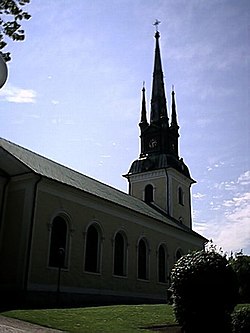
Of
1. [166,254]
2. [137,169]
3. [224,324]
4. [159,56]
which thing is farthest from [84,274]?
[159,56]

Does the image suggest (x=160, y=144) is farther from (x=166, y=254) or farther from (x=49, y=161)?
(x=49, y=161)

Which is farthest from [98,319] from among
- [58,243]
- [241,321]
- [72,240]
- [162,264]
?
[162,264]

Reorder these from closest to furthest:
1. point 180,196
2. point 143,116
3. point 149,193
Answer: point 149,193 → point 180,196 → point 143,116

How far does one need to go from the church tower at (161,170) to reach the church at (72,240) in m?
3.20

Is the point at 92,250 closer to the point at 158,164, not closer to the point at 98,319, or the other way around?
the point at 98,319

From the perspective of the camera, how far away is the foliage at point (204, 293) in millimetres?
11289

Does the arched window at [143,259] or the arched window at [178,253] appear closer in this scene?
the arched window at [143,259]

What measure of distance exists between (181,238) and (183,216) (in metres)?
6.07

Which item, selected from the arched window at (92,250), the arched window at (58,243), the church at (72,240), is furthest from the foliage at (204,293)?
the arched window at (92,250)

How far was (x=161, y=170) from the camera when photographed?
4009 centimetres

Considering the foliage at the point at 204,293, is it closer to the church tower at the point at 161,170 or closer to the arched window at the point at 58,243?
the arched window at the point at 58,243

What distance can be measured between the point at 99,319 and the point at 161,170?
26.9 m

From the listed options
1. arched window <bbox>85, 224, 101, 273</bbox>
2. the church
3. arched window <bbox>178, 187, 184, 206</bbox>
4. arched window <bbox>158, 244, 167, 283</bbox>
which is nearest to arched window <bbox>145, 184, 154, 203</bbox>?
arched window <bbox>178, 187, 184, 206</bbox>

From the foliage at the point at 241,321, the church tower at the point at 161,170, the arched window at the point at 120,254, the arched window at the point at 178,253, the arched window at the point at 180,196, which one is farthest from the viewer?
the arched window at the point at 180,196
